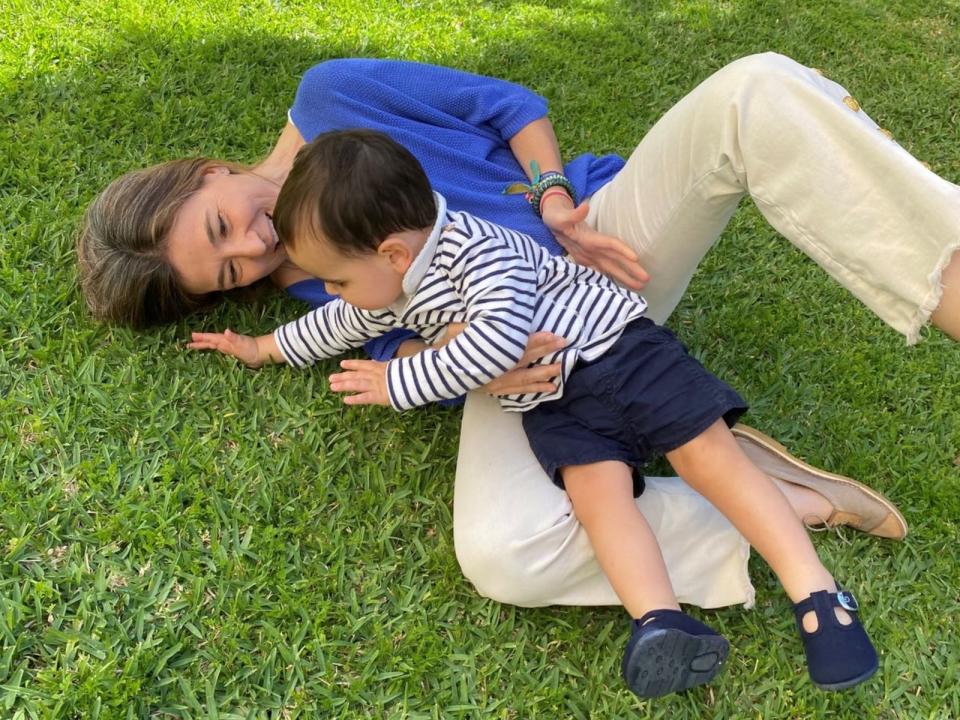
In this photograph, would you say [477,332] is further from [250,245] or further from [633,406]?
[250,245]

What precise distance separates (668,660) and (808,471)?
2.99 ft

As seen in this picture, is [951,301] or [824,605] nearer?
[951,301]

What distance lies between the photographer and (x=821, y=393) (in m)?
→ 3.03

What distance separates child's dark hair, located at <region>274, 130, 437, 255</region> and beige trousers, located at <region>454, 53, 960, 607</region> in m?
0.68

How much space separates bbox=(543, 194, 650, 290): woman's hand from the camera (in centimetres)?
262

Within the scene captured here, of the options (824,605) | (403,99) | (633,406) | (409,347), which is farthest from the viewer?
(403,99)

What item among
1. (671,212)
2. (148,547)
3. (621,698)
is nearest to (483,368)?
(671,212)

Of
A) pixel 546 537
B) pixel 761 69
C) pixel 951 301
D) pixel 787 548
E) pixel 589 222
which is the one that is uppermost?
pixel 761 69

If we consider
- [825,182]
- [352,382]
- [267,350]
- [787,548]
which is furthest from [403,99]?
[787,548]

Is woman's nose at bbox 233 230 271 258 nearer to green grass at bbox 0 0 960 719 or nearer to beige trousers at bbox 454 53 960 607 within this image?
green grass at bbox 0 0 960 719

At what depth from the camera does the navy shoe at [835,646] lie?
2.05 metres

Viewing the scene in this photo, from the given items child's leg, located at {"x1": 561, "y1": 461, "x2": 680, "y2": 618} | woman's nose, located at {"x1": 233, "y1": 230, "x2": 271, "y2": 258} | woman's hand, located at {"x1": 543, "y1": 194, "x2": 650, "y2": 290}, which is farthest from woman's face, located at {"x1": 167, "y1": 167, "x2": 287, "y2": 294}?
child's leg, located at {"x1": 561, "y1": 461, "x2": 680, "y2": 618}

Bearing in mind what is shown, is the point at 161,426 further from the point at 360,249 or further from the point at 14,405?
the point at 360,249

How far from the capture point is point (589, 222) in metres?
2.87
